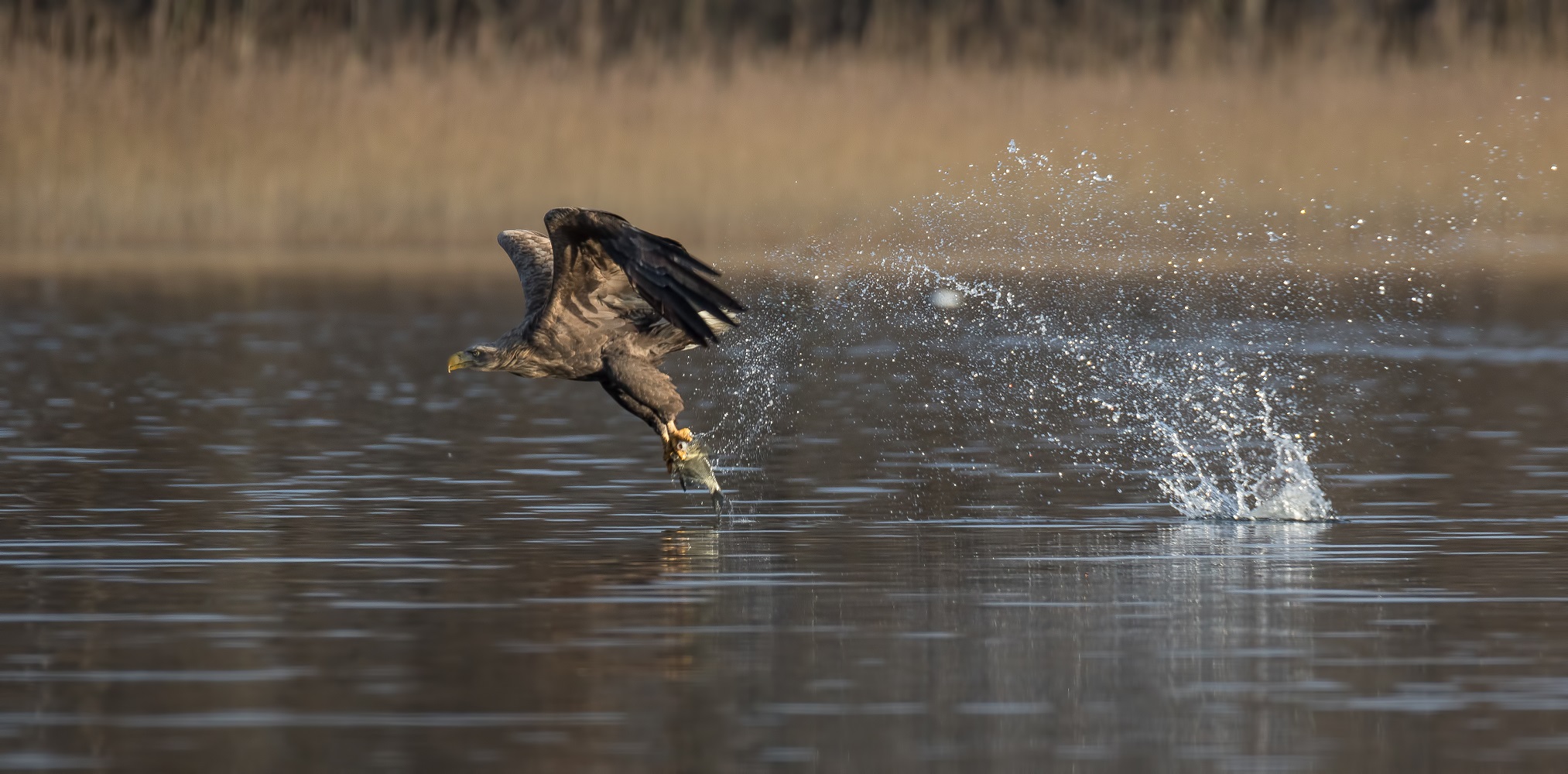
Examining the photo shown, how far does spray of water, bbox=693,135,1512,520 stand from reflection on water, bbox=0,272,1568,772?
346 millimetres

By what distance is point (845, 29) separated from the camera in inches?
1314

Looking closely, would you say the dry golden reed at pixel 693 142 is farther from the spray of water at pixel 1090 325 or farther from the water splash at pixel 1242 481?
the water splash at pixel 1242 481

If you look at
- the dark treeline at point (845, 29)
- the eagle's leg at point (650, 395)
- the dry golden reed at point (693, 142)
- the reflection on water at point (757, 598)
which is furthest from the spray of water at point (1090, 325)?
the eagle's leg at point (650, 395)

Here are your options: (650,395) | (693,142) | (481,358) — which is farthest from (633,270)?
(693,142)

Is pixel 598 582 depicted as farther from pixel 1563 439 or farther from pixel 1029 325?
pixel 1029 325

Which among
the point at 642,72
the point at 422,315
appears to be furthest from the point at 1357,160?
the point at 422,315

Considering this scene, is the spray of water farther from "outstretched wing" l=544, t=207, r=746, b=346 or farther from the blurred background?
"outstretched wing" l=544, t=207, r=746, b=346

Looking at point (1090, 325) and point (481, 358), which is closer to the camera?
point (481, 358)

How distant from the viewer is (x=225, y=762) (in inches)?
265

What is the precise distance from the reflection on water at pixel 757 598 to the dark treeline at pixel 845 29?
→ 11633 millimetres

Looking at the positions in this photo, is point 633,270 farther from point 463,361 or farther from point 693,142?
point 693,142

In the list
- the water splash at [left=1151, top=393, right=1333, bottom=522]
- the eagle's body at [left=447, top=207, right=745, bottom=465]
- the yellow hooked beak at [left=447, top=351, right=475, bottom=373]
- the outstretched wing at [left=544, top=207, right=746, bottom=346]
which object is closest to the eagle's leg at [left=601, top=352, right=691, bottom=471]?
the eagle's body at [left=447, top=207, right=745, bottom=465]

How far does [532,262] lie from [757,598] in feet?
12.5

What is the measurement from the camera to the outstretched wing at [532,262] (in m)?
12.6
